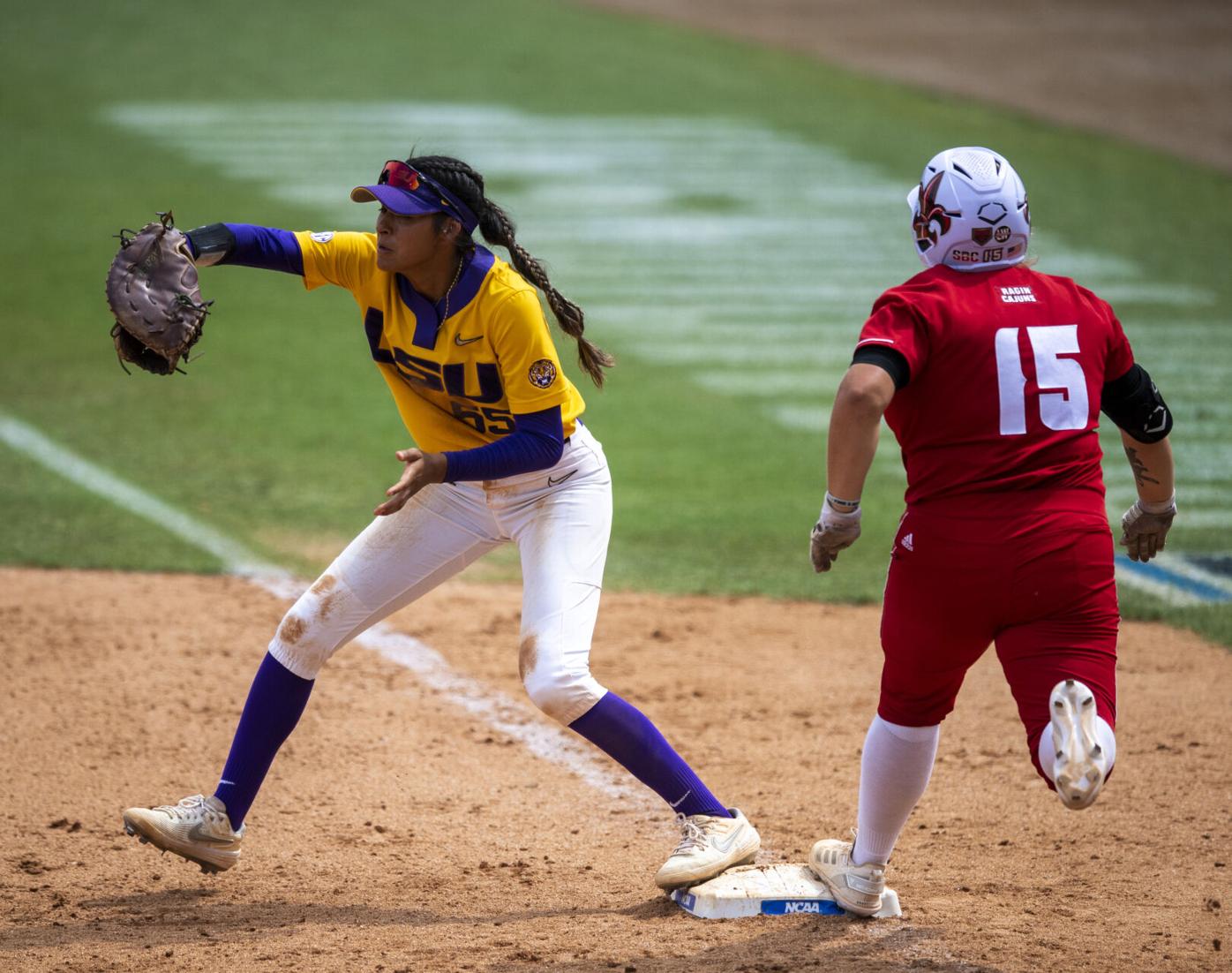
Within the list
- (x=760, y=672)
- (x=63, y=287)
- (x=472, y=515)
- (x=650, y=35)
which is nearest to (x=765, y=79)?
(x=650, y=35)

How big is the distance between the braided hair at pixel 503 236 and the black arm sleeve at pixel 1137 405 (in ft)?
4.51

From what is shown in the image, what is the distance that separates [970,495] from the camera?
379 centimetres

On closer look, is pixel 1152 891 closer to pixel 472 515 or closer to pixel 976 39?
pixel 472 515

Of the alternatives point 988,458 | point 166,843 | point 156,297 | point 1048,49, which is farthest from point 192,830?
point 1048,49

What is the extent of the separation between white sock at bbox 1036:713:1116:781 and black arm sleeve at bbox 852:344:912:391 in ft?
2.85

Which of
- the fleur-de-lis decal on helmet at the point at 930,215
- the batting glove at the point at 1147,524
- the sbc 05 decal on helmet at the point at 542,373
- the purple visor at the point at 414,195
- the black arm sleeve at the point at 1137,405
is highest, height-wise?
the fleur-de-lis decal on helmet at the point at 930,215

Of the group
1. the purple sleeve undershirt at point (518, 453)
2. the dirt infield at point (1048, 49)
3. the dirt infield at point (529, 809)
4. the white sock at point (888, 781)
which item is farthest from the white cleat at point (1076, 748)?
the dirt infield at point (1048, 49)

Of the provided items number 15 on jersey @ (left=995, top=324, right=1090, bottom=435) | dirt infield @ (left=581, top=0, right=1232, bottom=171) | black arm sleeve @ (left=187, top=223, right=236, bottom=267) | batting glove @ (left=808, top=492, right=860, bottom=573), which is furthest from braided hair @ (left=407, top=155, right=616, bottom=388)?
dirt infield @ (left=581, top=0, right=1232, bottom=171)

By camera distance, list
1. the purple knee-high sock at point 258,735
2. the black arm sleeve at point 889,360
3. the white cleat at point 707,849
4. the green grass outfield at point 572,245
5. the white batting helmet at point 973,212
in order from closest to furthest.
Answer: the black arm sleeve at point 889,360 → the white batting helmet at point 973,212 → the white cleat at point 707,849 → the purple knee-high sock at point 258,735 → the green grass outfield at point 572,245

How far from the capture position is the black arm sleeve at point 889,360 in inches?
143

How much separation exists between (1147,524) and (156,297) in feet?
9.05

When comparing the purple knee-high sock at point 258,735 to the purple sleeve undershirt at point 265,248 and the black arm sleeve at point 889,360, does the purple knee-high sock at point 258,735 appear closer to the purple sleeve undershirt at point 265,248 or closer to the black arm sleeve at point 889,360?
the purple sleeve undershirt at point 265,248

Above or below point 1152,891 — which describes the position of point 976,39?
above

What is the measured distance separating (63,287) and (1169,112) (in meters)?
12.8
